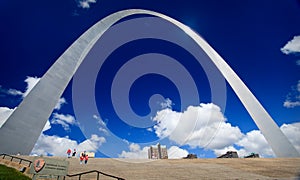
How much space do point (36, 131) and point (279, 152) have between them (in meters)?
24.2

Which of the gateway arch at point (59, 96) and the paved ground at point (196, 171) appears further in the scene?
the gateway arch at point (59, 96)

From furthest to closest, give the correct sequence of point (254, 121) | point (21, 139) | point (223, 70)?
point (223, 70)
point (254, 121)
point (21, 139)

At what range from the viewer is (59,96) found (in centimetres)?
1958

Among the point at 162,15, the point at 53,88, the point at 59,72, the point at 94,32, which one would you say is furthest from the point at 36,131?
the point at 162,15

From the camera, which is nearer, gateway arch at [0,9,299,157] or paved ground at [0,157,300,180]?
paved ground at [0,157,300,180]

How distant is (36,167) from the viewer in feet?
16.4

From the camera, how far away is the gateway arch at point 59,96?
15328mm

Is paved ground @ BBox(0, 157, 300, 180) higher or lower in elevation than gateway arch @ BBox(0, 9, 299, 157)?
lower

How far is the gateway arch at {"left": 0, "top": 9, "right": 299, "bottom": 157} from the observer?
1533 centimetres

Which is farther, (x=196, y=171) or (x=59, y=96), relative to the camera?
(x=59, y=96)

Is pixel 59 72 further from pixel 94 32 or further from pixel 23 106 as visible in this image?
pixel 94 32

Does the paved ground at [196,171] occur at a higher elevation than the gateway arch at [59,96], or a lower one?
lower

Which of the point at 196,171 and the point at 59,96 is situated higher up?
the point at 59,96

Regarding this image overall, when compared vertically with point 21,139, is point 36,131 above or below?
above
